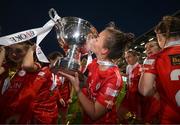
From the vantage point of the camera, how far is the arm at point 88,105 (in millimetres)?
2516

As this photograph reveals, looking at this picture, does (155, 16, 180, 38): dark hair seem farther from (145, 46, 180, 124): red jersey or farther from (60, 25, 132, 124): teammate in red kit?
(60, 25, 132, 124): teammate in red kit

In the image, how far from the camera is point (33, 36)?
3080 millimetres

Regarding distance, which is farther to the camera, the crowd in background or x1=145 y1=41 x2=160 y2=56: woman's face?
x1=145 y1=41 x2=160 y2=56: woman's face

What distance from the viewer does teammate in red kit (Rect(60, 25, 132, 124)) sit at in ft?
8.51

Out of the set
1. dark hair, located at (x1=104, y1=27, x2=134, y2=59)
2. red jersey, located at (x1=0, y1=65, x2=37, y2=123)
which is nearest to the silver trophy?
dark hair, located at (x1=104, y1=27, x2=134, y2=59)

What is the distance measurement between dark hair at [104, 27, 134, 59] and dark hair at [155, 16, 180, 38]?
0.35 metres

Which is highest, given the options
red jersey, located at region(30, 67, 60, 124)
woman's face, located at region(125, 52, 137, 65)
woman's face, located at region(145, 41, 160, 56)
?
woman's face, located at region(145, 41, 160, 56)

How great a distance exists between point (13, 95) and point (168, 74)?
2.18 metres

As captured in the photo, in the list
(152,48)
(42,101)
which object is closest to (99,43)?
(42,101)

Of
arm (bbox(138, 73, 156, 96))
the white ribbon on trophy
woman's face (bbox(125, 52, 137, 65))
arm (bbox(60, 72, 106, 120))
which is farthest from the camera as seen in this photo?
woman's face (bbox(125, 52, 137, 65))

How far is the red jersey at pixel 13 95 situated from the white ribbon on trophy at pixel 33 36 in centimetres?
90

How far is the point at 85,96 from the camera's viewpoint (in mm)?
2582

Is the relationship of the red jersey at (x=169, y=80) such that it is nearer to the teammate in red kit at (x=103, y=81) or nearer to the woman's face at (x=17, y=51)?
the teammate in red kit at (x=103, y=81)

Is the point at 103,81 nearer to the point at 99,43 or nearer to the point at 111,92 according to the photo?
the point at 111,92
